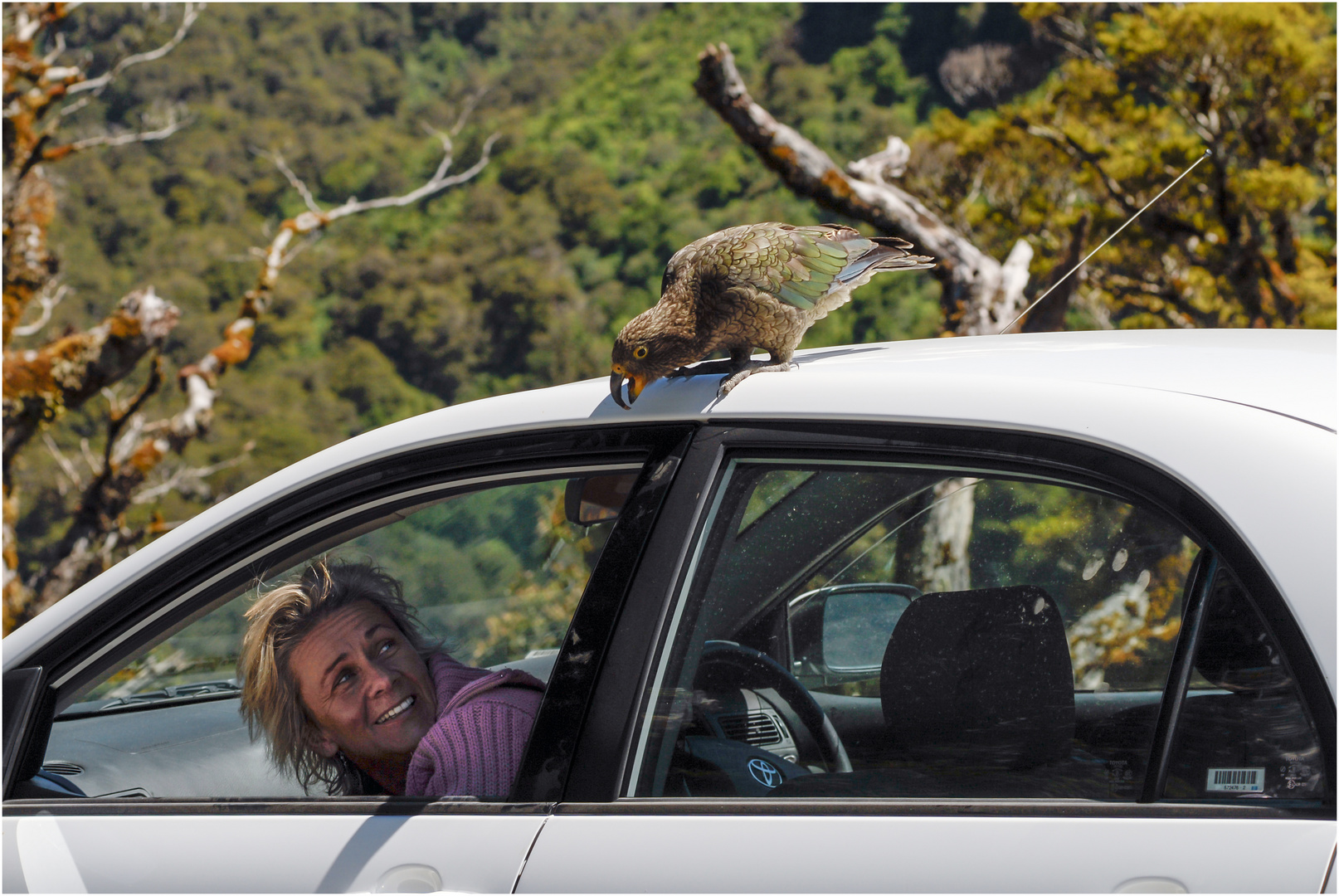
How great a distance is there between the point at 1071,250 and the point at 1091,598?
6.35 meters

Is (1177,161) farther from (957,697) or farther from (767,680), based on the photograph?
(957,697)

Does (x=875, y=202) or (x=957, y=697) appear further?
(x=875, y=202)

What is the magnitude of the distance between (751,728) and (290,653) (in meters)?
0.75

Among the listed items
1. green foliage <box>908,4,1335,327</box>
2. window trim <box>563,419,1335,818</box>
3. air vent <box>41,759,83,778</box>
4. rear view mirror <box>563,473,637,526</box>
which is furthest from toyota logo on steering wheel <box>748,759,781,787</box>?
green foliage <box>908,4,1335,327</box>

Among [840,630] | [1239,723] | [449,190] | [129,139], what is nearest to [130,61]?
[129,139]

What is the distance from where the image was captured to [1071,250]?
22.9 ft

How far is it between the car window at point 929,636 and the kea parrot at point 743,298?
243mm

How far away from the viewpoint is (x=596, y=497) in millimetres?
1519

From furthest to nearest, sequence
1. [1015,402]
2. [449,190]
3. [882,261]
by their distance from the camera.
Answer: [449,190] < [882,261] < [1015,402]

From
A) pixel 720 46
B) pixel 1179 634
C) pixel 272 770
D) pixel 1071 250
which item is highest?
pixel 720 46

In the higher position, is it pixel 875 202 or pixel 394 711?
pixel 875 202

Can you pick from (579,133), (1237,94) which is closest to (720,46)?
(1237,94)

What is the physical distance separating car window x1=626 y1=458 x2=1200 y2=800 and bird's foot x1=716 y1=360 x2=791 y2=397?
106 mm

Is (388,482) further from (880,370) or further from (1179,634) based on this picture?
(1179,634)
